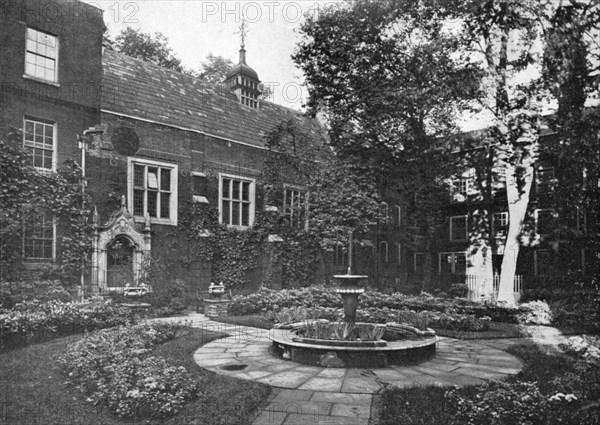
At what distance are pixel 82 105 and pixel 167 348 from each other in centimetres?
1061

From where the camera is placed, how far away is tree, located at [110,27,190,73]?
26016mm

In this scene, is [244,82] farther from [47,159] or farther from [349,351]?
[349,351]

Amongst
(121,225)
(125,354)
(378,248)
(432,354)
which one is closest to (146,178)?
(121,225)

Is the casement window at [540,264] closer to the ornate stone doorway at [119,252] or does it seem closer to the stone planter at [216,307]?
the stone planter at [216,307]

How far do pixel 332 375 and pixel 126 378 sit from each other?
9.27ft

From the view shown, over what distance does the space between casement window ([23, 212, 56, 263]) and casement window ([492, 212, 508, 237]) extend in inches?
529

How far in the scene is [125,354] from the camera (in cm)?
677

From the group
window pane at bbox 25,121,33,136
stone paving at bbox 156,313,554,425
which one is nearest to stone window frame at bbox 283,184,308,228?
window pane at bbox 25,121,33,136

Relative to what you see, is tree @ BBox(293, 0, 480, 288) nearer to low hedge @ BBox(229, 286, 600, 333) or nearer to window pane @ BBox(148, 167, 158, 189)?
low hedge @ BBox(229, 286, 600, 333)

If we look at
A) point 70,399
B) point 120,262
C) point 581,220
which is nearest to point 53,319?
point 70,399

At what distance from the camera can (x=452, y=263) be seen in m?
18.3

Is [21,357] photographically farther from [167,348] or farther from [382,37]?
[382,37]

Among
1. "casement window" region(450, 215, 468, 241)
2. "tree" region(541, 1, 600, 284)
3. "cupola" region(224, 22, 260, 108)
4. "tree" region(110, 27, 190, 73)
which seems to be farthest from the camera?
"tree" region(110, 27, 190, 73)

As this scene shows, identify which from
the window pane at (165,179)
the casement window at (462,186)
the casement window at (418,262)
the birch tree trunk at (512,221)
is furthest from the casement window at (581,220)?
the casement window at (418,262)
